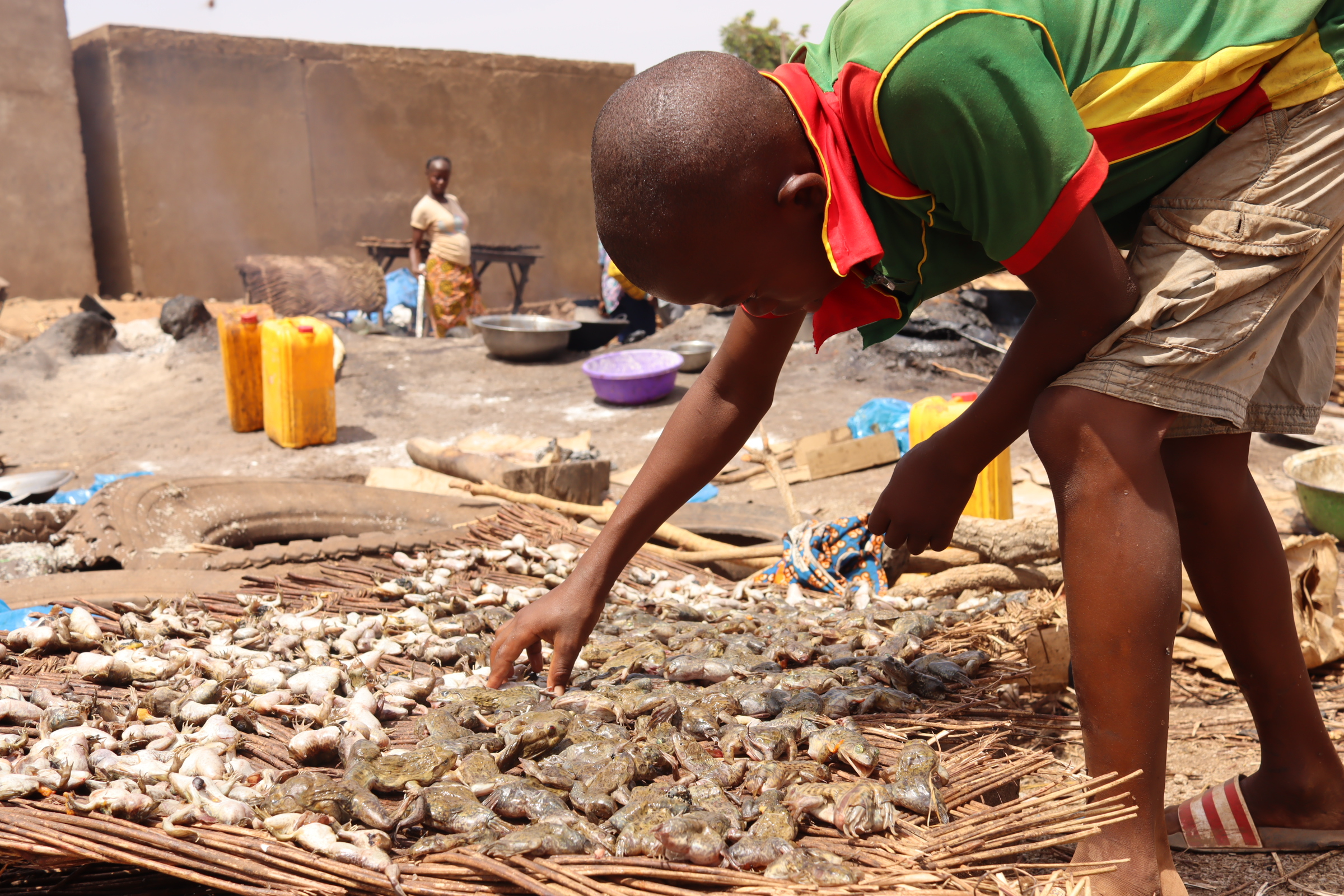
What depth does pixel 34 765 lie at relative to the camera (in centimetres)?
137

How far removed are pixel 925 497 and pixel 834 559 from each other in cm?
120

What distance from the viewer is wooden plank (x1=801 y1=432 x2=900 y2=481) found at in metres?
5.04

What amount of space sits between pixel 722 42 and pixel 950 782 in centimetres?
1673

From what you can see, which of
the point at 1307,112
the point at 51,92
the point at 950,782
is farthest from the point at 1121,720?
the point at 51,92

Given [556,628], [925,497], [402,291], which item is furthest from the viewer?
[402,291]

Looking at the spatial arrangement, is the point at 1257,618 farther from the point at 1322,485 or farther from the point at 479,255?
the point at 479,255

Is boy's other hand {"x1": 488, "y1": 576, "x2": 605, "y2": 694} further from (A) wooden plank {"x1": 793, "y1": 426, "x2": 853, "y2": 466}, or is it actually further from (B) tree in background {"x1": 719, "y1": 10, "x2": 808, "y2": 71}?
(B) tree in background {"x1": 719, "y1": 10, "x2": 808, "y2": 71}

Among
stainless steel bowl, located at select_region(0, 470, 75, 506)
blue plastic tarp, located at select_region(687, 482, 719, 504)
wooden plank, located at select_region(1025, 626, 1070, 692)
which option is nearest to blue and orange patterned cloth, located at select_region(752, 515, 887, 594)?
wooden plank, located at select_region(1025, 626, 1070, 692)

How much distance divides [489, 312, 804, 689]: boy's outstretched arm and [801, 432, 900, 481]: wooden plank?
11.0 feet

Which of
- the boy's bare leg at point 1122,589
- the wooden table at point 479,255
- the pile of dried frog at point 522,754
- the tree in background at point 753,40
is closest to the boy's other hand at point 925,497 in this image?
the boy's bare leg at point 1122,589

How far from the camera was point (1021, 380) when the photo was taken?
1310 mm

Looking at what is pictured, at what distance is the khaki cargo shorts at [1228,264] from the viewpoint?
1.21 meters

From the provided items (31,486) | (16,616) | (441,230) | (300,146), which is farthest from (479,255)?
(16,616)

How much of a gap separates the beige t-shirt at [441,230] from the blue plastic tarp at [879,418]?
451 centimetres
